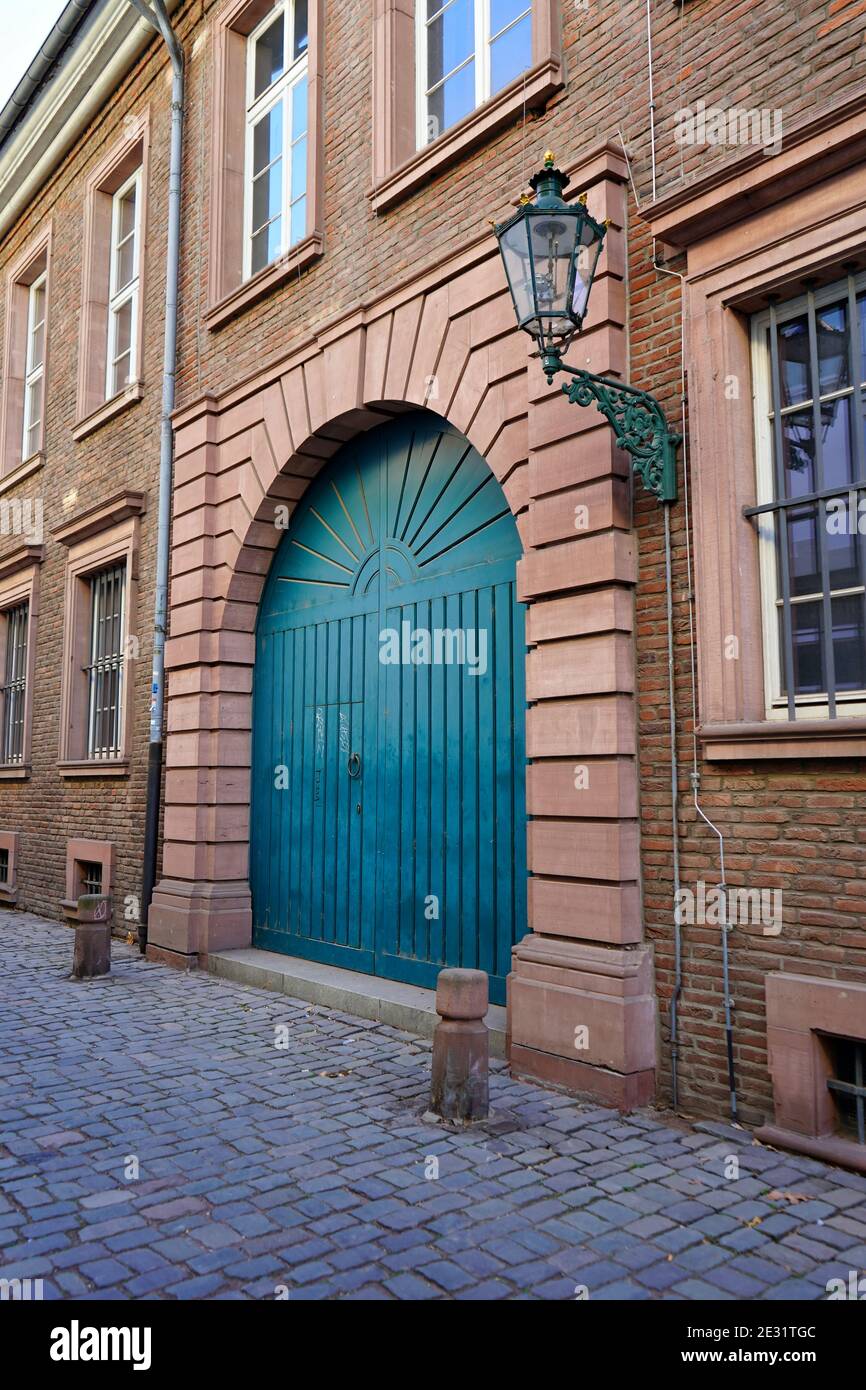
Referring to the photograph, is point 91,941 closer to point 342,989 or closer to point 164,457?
point 342,989

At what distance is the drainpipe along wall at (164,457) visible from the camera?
9742mm

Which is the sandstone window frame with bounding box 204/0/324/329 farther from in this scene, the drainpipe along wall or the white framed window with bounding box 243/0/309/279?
the drainpipe along wall

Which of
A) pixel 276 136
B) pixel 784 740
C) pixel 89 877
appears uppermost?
pixel 276 136

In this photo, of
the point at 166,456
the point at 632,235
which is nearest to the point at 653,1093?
the point at 632,235

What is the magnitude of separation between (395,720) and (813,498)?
357 cm

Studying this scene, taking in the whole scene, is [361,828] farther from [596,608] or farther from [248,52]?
[248,52]

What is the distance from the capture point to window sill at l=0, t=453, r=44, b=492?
13.5 m

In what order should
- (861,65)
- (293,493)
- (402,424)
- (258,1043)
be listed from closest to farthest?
(861,65) → (258,1043) → (402,424) → (293,493)

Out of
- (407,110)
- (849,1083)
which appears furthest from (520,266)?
(849,1083)

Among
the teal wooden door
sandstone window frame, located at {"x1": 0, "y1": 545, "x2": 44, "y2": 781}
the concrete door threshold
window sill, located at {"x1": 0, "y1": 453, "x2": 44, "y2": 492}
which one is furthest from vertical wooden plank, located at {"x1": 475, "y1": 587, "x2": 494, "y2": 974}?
window sill, located at {"x1": 0, "y1": 453, "x2": 44, "y2": 492}

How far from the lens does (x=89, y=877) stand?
37.8 ft

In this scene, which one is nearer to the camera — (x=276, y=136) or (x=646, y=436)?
(x=646, y=436)

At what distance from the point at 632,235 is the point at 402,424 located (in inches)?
100

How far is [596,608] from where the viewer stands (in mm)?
5461
